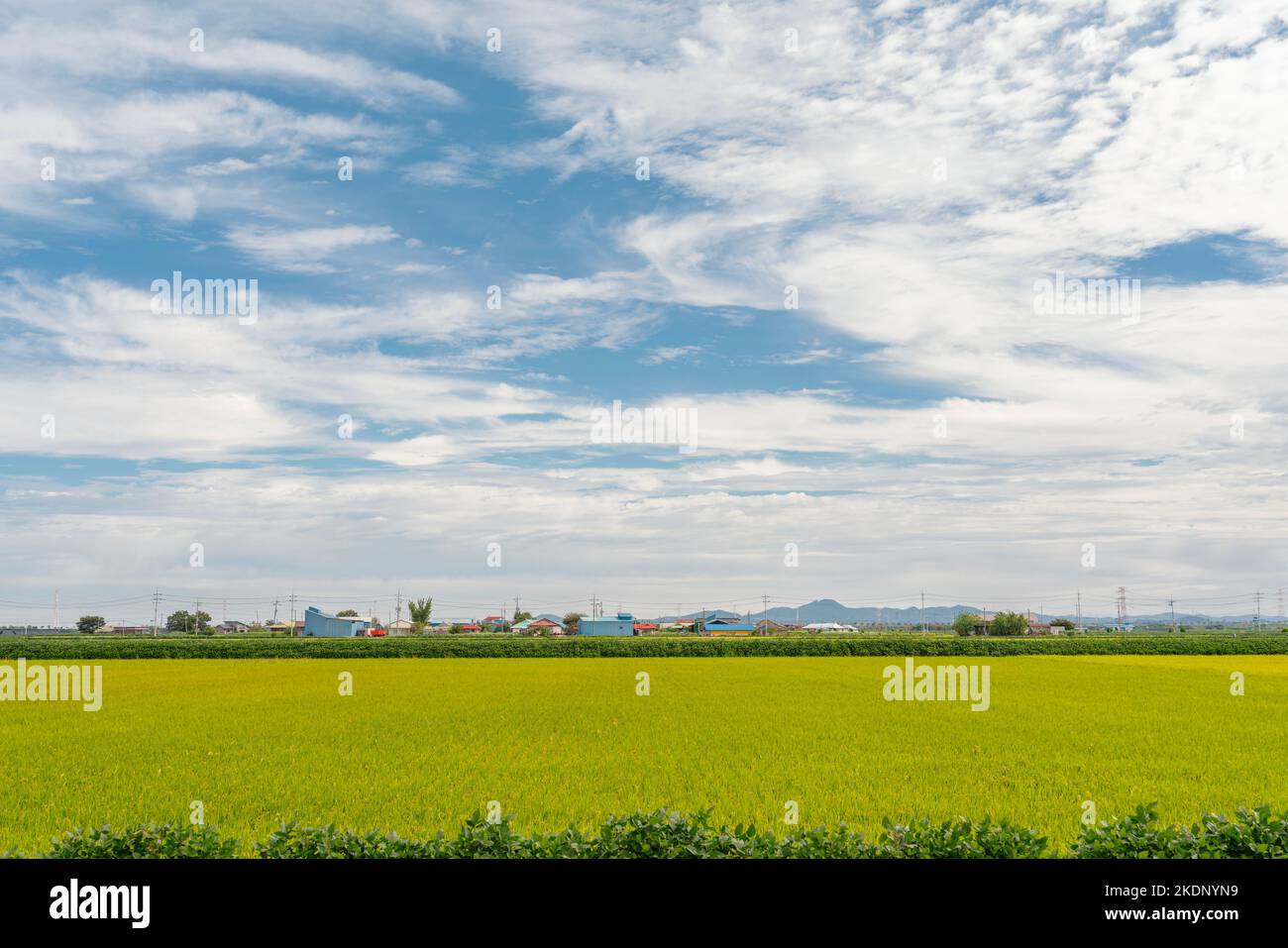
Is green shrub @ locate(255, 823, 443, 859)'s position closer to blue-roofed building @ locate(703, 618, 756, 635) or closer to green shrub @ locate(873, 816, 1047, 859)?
green shrub @ locate(873, 816, 1047, 859)

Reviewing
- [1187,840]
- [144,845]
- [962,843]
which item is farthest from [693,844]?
[144,845]

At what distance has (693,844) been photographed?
34.5 ft

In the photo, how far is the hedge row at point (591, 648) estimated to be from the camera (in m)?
82.9

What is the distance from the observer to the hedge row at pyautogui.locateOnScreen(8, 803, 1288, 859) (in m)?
10.5

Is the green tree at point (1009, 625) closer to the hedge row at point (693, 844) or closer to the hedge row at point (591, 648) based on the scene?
the hedge row at point (591, 648)

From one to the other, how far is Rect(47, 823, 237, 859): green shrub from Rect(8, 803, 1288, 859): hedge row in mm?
11

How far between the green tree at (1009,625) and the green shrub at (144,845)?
158 meters

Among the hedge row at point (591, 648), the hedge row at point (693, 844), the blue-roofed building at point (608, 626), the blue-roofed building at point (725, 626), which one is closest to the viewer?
the hedge row at point (693, 844)

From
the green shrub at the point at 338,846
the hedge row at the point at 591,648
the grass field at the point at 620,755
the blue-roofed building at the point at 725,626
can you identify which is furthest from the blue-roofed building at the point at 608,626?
the green shrub at the point at 338,846

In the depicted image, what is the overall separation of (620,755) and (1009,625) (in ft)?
480
